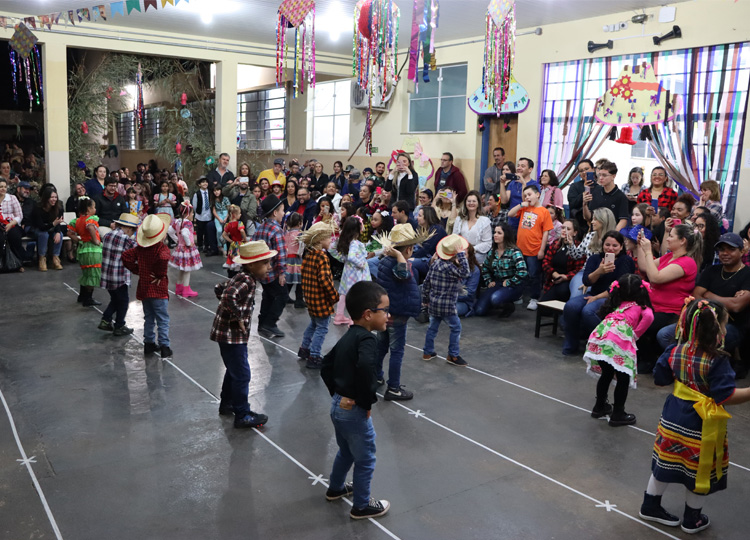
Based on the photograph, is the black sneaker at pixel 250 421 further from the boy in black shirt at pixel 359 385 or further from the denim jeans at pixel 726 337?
the denim jeans at pixel 726 337

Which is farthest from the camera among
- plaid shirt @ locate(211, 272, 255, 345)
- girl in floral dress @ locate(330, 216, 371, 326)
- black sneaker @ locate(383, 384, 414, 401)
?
girl in floral dress @ locate(330, 216, 371, 326)

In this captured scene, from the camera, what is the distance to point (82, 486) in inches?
150

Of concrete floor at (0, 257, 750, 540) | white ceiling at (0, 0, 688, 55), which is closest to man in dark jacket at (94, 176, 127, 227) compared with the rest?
white ceiling at (0, 0, 688, 55)

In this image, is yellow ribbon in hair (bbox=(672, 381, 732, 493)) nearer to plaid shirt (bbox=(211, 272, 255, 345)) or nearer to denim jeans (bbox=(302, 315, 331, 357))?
plaid shirt (bbox=(211, 272, 255, 345))

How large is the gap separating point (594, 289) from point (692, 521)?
354 cm

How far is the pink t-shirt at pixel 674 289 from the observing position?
6066 millimetres

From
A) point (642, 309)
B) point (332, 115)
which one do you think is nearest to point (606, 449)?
point (642, 309)

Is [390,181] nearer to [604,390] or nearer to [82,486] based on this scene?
[604,390]

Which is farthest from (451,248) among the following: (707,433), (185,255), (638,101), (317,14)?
(317,14)

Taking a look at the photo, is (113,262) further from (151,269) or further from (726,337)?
(726,337)

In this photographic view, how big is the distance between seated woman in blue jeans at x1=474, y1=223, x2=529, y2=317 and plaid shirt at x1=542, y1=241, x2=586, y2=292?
252 millimetres

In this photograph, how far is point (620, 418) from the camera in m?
4.88

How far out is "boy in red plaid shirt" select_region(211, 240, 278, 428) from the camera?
450cm

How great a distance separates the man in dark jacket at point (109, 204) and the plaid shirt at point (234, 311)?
6865 mm
